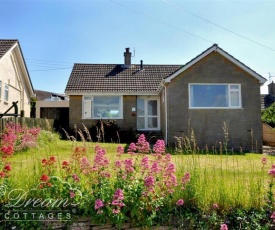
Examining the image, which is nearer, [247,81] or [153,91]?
[247,81]

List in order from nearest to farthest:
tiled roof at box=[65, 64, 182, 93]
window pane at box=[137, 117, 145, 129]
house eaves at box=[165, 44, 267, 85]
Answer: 1. house eaves at box=[165, 44, 267, 85]
2. tiled roof at box=[65, 64, 182, 93]
3. window pane at box=[137, 117, 145, 129]

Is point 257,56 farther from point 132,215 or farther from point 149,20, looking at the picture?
point 132,215

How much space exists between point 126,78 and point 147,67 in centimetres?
309

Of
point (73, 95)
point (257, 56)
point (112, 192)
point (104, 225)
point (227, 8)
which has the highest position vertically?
point (227, 8)

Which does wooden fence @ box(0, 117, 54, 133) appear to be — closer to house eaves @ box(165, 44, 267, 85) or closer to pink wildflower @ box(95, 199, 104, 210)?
pink wildflower @ box(95, 199, 104, 210)

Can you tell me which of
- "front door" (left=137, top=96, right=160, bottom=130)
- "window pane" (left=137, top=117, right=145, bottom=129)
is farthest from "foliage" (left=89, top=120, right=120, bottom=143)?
"front door" (left=137, top=96, right=160, bottom=130)

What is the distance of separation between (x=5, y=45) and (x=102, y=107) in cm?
910

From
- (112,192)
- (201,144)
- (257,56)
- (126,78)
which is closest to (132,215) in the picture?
(112,192)

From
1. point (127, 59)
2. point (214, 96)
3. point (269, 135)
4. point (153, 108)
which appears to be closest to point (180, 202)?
point (214, 96)

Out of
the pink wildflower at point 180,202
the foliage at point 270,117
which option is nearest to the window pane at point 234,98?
the foliage at point 270,117

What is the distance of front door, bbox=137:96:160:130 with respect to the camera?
20203mm

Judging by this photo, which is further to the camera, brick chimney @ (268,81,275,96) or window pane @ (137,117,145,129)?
brick chimney @ (268,81,275,96)

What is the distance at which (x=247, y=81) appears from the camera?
51.6ft

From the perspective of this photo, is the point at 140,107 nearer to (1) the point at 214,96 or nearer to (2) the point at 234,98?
(1) the point at 214,96
